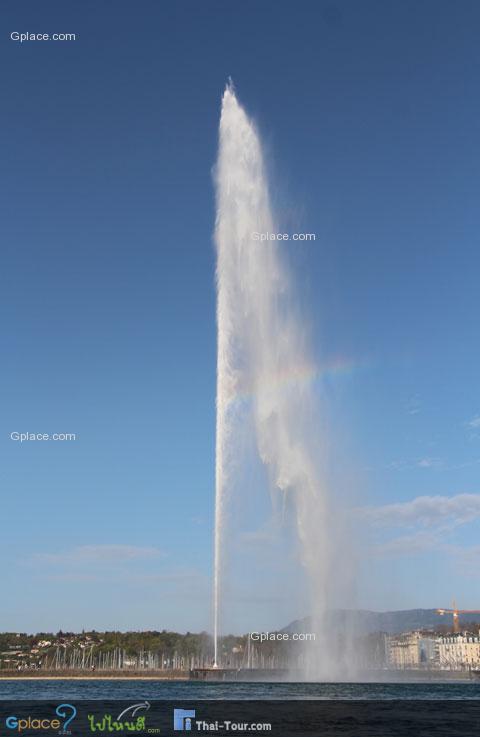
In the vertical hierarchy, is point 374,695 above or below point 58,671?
above

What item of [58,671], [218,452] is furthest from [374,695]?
[58,671]
